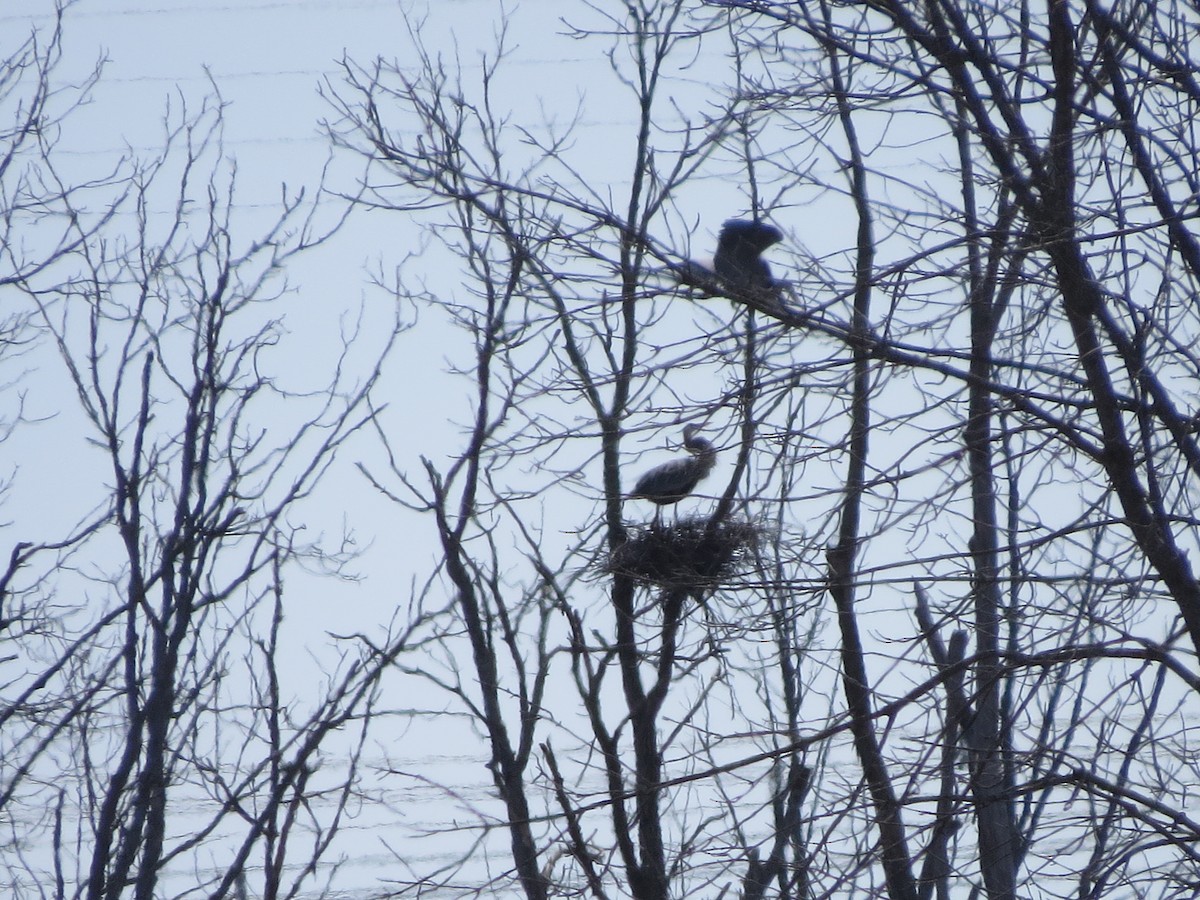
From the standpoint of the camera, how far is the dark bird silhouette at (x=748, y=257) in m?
5.00

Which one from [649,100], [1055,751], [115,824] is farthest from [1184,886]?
[649,100]

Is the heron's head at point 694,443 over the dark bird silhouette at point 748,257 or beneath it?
beneath

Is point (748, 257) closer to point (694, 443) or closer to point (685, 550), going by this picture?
point (694, 443)

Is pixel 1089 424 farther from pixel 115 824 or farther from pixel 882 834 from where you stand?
pixel 115 824

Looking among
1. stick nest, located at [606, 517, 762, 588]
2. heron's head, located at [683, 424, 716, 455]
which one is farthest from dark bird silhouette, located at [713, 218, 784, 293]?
stick nest, located at [606, 517, 762, 588]

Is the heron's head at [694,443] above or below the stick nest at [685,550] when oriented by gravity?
below

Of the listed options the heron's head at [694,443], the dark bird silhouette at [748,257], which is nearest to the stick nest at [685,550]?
the dark bird silhouette at [748,257]

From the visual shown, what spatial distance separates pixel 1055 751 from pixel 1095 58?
92.8 inches

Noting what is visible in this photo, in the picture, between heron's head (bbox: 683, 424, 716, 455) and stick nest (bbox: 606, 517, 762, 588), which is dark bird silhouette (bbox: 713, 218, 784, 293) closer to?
heron's head (bbox: 683, 424, 716, 455)

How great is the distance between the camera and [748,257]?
6.25m

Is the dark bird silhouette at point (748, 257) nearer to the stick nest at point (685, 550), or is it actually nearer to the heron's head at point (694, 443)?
the heron's head at point (694, 443)

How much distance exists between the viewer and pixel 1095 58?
5.08 meters

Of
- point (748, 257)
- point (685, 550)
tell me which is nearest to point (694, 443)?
point (748, 257)

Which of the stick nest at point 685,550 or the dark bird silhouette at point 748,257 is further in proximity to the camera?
the stick nest at point 685,550
